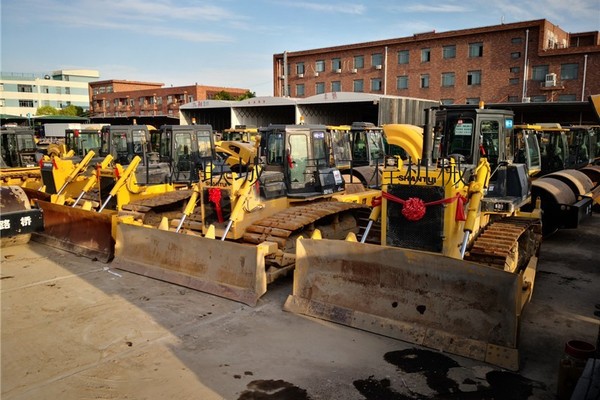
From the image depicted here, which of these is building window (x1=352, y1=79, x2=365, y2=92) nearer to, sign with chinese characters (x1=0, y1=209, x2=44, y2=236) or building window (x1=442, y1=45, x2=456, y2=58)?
building window (x1=442, y1=45, x2=456, y2=58)

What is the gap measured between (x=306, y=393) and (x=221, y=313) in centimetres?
224

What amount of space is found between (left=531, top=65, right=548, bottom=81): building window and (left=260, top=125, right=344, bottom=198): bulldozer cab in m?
35.8

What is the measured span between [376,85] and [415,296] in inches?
1790

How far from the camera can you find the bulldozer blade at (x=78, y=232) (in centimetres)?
918

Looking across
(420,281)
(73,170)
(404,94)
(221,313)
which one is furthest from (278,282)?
(404,94)

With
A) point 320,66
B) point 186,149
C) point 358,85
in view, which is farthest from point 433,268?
point 320,66

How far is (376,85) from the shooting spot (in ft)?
161

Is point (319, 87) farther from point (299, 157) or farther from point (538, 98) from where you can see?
point (299, 157)

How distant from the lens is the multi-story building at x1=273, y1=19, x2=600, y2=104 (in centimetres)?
3881

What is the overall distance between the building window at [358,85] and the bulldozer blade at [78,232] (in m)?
42.7

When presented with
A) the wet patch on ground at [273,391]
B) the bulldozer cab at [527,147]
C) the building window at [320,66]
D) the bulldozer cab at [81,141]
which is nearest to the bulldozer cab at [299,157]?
the bulldozer cab at [527,147]

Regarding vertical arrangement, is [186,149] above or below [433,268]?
above

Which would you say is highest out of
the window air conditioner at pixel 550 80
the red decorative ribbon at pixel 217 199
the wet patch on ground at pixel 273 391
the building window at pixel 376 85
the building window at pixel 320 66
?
the building window at pixel 320 66

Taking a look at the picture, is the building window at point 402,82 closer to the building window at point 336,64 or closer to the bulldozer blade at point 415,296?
the building window at point 336,64
